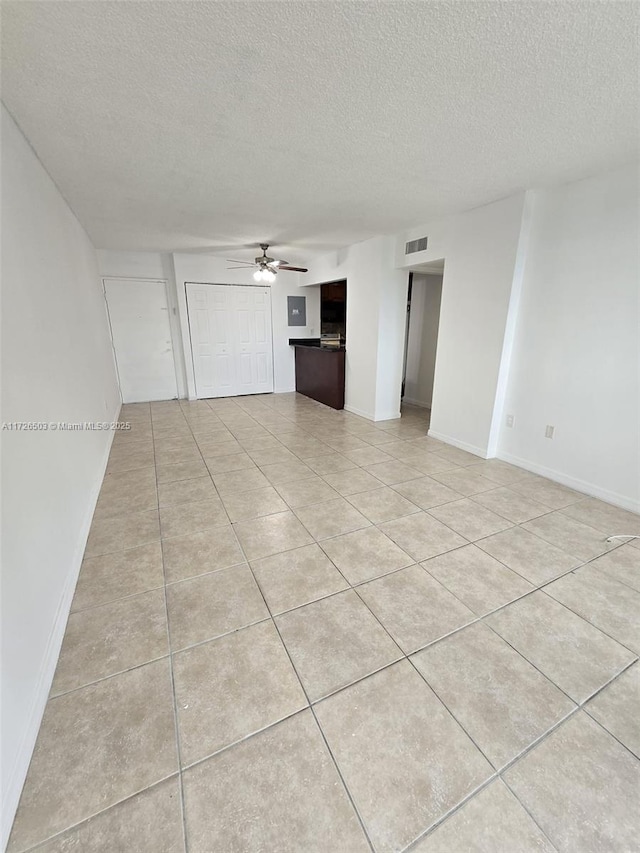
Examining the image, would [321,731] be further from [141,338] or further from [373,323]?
[141,338]

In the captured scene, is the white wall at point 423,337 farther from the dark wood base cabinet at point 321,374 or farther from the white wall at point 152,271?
the white wall at point 152,271

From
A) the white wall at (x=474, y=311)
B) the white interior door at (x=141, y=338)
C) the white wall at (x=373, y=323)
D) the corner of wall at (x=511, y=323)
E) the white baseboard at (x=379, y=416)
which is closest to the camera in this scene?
the corner of wall at (x=511, y=323)

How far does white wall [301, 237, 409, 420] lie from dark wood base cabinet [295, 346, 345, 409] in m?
0.16

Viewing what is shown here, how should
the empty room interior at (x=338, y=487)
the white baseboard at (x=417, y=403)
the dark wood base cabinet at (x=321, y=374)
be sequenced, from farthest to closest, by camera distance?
the white baseboard at (x=417, y=403)
the dark wood base cabinet at (x=321, y=374)
the empty room interior at (x=338, y=487)

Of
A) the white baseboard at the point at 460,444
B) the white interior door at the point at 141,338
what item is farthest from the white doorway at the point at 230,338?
the white baseboard at the point at 460,444

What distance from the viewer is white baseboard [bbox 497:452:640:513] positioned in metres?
2.67

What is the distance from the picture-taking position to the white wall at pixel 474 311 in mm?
3127

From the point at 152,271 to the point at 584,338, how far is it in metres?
5.96

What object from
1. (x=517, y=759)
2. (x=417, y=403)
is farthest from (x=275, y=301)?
(x=517, y=759)

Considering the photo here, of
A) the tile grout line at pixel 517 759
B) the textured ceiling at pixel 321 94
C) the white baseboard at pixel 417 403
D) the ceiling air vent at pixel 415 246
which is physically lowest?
the tile grout line at pixel 517 759

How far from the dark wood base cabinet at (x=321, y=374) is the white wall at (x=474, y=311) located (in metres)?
1.73

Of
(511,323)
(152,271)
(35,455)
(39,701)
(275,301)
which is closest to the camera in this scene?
(39,701)

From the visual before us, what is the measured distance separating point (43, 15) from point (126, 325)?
499cm

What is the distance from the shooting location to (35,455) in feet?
5.19
